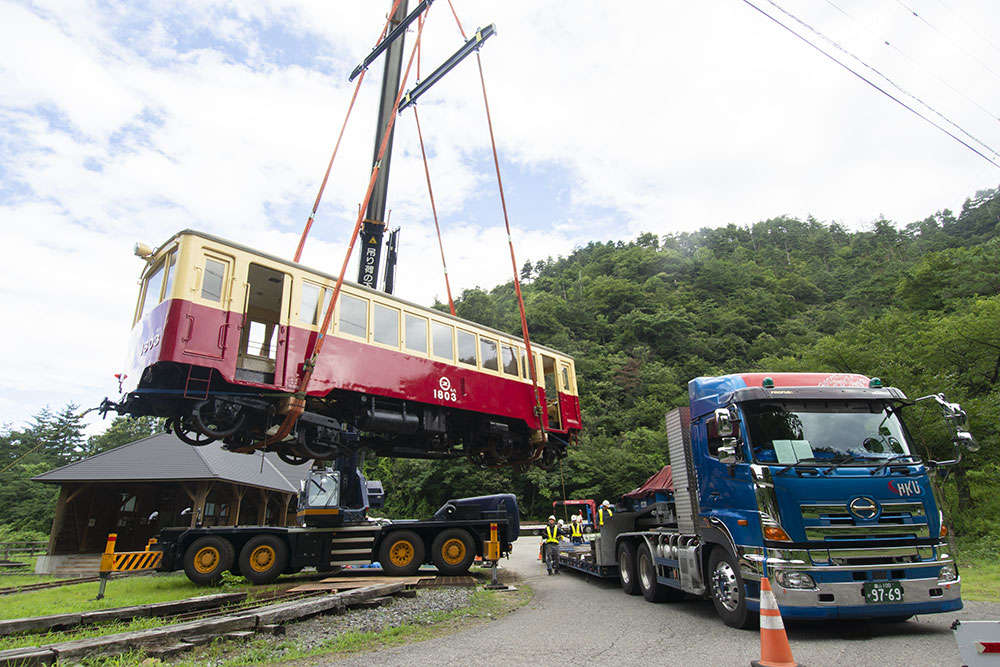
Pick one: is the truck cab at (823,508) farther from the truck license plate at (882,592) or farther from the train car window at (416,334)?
the train car window at (416,334)

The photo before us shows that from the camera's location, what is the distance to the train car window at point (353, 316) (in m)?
8.50

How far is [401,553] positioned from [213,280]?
19.6ft

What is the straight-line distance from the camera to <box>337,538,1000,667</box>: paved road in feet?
15.0

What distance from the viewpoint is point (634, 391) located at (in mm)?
44938

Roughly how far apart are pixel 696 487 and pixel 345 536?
6.77m

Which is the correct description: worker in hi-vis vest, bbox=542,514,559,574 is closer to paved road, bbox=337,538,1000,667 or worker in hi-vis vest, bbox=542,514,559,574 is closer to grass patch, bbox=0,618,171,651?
paved road, bbox=337,538,1000,667

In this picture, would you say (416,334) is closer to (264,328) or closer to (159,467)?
(264,328)

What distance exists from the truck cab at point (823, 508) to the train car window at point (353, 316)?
5.35m

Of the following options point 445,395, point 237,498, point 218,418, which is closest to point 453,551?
point 445,395

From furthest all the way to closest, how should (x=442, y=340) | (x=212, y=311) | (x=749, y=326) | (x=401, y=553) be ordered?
(x=749, y=326)
(x=401, y=553)
(x=442, y=340)
(x=212, y=311)

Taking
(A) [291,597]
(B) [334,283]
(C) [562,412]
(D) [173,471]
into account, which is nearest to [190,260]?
(B) [334,283]

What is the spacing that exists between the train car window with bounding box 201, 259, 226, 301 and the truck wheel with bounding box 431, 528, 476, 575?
6.03 m

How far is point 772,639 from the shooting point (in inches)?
156

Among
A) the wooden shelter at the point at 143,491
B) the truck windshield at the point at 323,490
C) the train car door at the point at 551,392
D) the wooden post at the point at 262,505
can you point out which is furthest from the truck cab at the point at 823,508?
the wooden post at the point at 262,505
